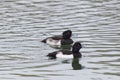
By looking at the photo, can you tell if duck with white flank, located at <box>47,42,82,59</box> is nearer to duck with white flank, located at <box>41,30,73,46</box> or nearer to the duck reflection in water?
the duck reflection in water

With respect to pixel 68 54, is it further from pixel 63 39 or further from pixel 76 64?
pixel 63 39

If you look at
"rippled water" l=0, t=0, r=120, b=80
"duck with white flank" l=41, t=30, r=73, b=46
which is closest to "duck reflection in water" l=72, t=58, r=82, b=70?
"rippled water" l=0, t=0, r=120, b=80

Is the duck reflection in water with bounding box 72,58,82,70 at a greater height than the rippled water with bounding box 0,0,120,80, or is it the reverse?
the rippled water with bounding box 0,0,120,80

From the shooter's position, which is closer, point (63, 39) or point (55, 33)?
point (63, 39)

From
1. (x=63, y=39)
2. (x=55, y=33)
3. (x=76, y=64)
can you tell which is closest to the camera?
(x=76, y=64)

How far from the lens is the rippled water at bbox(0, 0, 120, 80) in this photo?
2356 cm

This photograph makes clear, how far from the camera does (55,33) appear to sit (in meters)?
31.8

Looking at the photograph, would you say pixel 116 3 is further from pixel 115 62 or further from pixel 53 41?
pixel 115 62

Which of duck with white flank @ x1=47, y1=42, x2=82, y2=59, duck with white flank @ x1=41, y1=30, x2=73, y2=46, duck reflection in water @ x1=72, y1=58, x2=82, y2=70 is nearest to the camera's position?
duck reflection in water @ x1=72, y1=58, x2=82, y2=70

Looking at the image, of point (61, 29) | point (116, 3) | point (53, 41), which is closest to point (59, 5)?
point (116, 3)

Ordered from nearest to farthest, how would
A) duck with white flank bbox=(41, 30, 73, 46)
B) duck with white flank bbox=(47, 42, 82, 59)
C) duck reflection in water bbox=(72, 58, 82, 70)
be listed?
1. duck reflection in water bbox=(72, 58, 82, 70)
2. duck with white flank bbox=(47, 42, 82, 59)
3. duck with white flank bbox=(41, 30, 73, 46)

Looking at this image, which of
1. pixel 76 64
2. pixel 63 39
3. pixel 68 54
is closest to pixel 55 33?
pixel 63 39

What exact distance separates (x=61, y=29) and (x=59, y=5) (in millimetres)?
6816

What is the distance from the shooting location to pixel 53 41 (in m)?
30.0
